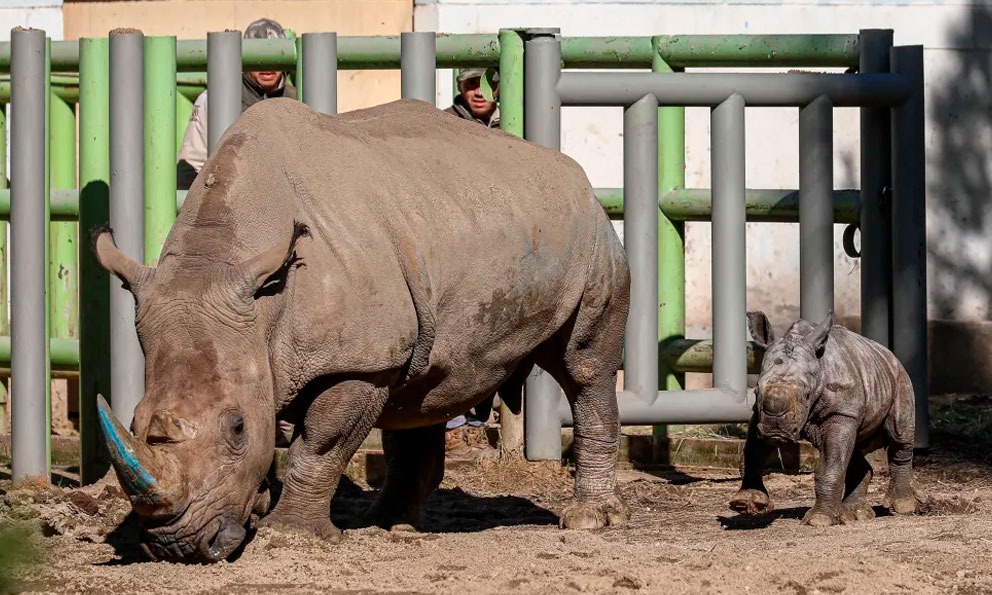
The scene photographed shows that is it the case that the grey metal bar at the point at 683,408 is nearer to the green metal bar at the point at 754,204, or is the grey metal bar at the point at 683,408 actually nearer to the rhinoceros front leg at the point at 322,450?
the green metal bar at the point at 754,204

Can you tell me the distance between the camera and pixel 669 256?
851 cm

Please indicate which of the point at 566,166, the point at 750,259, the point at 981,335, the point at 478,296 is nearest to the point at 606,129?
the point at 750,259

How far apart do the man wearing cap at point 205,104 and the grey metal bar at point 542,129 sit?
142 centimetres

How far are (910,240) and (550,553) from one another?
3478 mm

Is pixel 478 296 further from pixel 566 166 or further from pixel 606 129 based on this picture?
pixel 606 129

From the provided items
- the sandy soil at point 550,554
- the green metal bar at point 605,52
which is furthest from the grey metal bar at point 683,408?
the green metal bar at point 605,52

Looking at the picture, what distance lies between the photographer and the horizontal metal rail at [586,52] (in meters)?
7.79

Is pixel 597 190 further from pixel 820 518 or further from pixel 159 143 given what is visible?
pixel 820 518

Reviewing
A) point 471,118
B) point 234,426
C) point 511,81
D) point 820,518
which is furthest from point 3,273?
point 820,518

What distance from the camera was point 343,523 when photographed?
21.4ft

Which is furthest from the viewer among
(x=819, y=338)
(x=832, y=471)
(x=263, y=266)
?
(x=819, y=338)

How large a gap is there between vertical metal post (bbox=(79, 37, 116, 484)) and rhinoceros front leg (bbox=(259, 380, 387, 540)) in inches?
94.0

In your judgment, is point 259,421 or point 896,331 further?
point 896,331

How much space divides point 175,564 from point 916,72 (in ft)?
15.3
